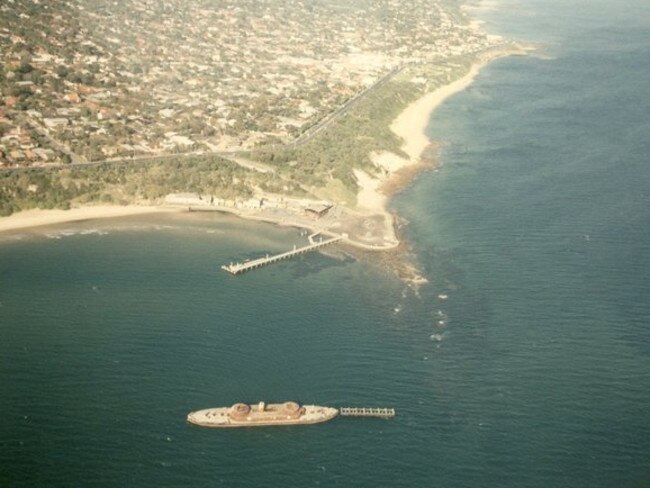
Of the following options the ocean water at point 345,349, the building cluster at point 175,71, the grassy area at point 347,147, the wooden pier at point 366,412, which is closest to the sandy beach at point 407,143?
the grassy area at point 347,147

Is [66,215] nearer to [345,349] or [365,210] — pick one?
[365,210]

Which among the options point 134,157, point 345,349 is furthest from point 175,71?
point 345,349

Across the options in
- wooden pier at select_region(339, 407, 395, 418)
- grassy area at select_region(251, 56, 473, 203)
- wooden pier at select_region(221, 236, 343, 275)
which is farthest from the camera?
grassy area at select_region(251, 56, 473, 203)

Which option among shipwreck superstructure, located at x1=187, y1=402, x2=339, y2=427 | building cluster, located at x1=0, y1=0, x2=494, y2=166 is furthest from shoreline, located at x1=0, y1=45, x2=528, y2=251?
shipwreck superstructure, located at x1=187, y1=402, x2=339, y2=427

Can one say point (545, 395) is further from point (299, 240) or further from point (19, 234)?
point (19, 234)

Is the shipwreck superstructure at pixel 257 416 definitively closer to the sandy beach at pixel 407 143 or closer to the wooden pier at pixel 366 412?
the wooden pier at pixel 366 412

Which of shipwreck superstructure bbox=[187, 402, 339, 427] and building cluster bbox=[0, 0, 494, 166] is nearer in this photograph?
shipwreck superstructure bbox=[187, 402, 339, 427]

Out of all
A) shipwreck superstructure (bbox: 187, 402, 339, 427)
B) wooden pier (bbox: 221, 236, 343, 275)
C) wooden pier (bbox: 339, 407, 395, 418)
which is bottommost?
wooden pier (bbox: 339, 407, 395, 418)

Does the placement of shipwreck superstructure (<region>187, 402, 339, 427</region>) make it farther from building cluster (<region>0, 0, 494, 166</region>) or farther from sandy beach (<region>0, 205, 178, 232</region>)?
building cluster (<region>0, 0, 494, 166</region>)
